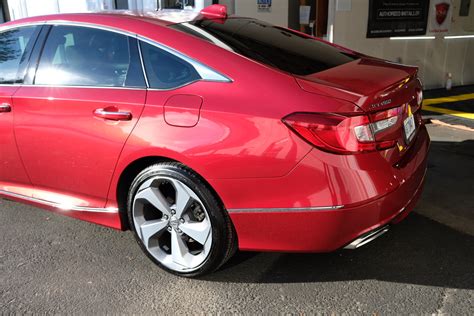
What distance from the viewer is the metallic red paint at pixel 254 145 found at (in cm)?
234

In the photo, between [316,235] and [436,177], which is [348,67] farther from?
[436,177]

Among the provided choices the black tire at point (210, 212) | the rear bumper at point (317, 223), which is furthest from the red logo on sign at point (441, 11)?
the black tire at point (210, 212)

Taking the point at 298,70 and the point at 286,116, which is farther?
the point at 298,70

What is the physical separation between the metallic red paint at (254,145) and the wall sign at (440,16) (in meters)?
6.65

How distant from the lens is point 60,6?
349 inches

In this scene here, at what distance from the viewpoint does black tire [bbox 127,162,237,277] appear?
8.52 ft

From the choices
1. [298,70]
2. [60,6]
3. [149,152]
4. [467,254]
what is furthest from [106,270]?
[60,6]

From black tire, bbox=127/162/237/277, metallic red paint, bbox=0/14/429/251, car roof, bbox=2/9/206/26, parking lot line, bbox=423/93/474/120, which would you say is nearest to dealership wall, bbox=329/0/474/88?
parking lot line, bbox=423/93/474/120

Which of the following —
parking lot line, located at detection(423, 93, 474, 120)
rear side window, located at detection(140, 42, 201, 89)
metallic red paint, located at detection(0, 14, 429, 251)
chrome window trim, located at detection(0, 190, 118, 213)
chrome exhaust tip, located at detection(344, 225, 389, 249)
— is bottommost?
parking lot line, located at detection(423, 93, 474, 120)

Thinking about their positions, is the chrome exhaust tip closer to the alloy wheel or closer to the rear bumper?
the rear bumper

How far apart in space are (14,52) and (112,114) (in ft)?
4.24

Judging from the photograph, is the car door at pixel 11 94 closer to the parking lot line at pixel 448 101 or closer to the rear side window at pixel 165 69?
the rear side window at pixel 165 69

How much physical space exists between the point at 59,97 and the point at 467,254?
2.87 meters

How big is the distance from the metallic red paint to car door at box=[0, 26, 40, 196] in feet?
1.51
